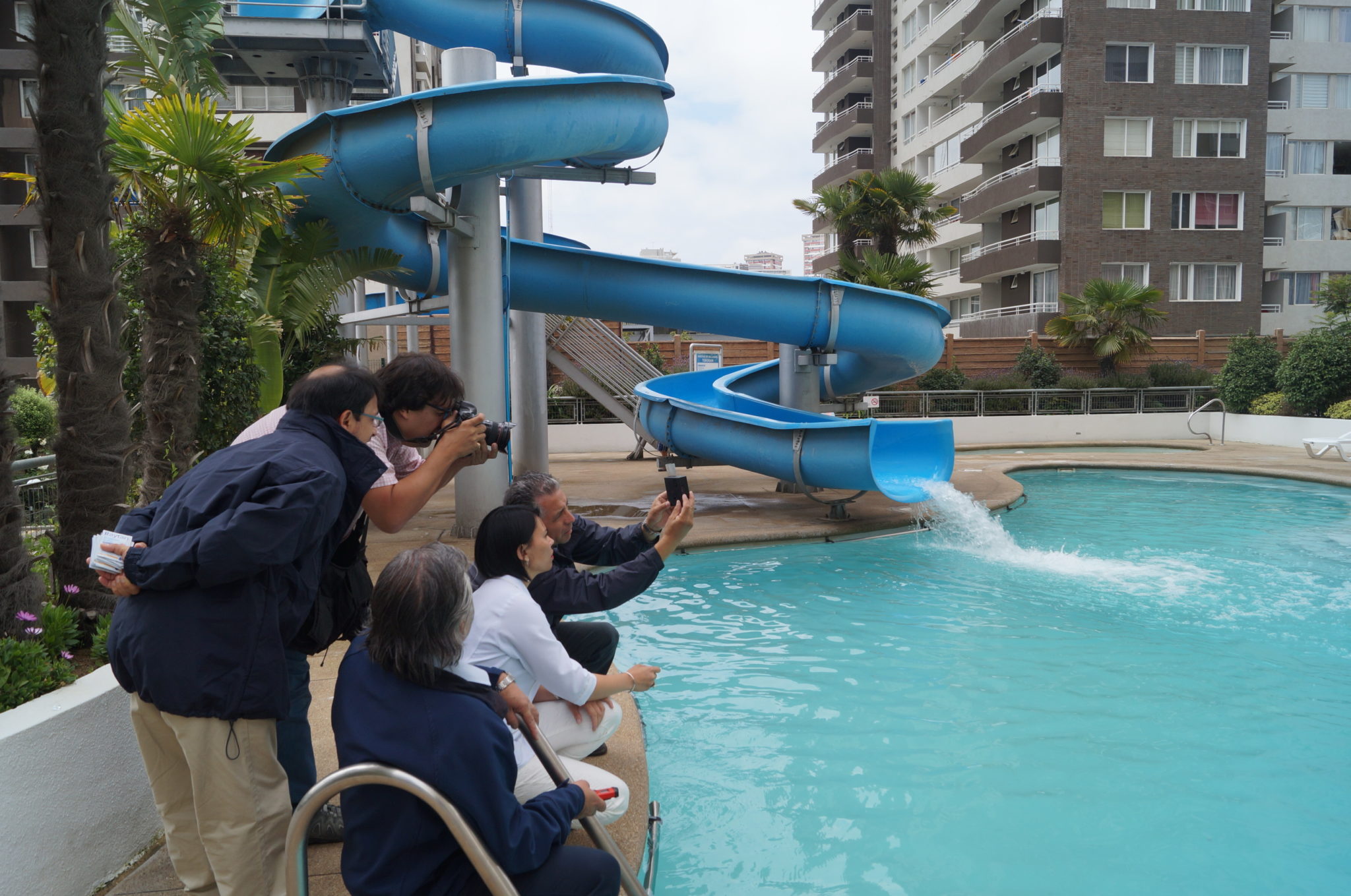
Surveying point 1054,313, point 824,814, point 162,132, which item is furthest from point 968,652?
point 1054,313

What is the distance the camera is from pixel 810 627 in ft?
21.9

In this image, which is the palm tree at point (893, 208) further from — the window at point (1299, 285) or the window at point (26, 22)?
the window at point (26, 22)

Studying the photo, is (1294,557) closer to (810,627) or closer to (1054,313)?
(810,627)

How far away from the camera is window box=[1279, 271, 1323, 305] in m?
31.5

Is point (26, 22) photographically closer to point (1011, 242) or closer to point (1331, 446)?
point (1331, 446)

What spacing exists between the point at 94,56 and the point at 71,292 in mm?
845

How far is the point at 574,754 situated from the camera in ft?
11.5

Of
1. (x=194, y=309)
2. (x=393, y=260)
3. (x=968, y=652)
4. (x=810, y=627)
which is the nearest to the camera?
(x=194, y=309)

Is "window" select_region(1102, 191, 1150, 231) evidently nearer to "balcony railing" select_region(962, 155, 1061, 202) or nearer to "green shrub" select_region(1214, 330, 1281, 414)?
"balcony railing" select_region(962, 155, 1061, 202)

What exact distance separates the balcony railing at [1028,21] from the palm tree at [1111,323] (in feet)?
30.4

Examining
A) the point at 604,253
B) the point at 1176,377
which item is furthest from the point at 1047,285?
the point at 604,253

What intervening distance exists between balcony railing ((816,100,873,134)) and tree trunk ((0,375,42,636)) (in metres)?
45.9

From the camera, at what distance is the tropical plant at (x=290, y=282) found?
7496 mm

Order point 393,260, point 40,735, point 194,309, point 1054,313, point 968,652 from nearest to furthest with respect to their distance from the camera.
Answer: point 40,735, point 194,309, point 968,652, point 393,260, point 1054,313
